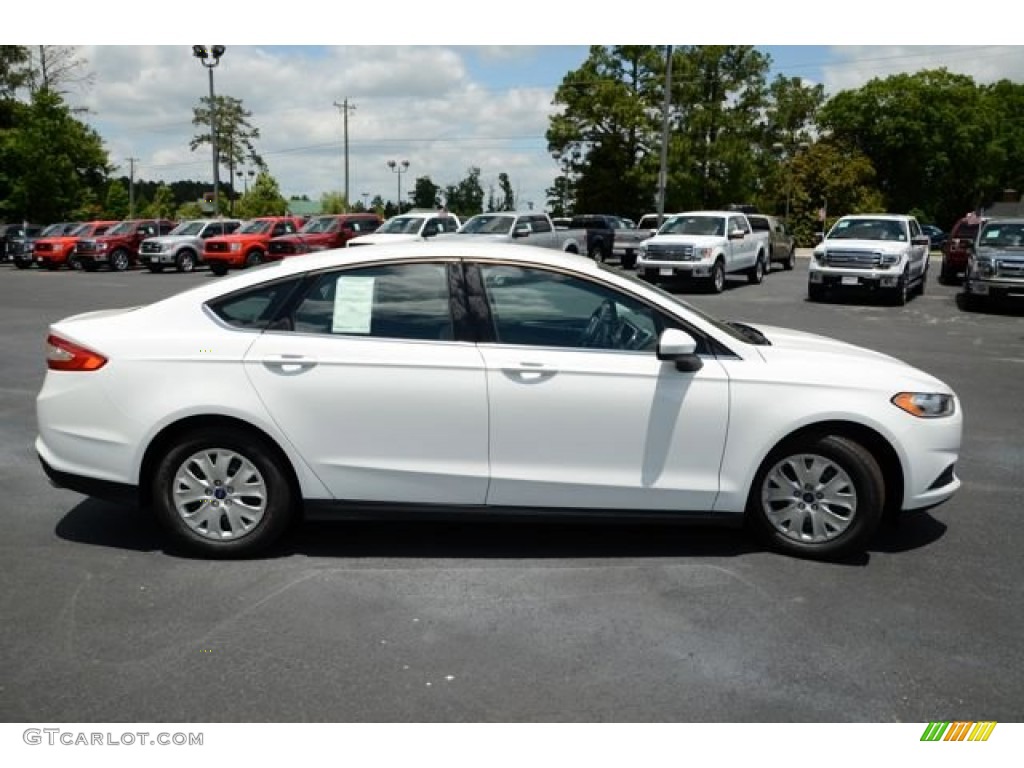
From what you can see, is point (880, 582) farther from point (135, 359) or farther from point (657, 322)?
point (135, 359)

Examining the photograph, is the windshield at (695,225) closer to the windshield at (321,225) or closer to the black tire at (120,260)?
the windshield at (321,225)

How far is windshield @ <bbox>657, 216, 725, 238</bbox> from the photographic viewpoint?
21.6 m

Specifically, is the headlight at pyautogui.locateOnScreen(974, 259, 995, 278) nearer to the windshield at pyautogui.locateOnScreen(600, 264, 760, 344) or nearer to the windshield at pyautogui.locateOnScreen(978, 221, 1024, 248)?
the windshield at pyautogui.locateOnScreen(978, 221, 1024, 248)

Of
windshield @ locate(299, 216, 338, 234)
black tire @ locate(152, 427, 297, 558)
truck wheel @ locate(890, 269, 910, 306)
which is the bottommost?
black tire @ locate(152, 427, 297, 558)

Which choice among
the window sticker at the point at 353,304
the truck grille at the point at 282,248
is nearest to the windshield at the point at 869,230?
the truck grille at the point at 282,248

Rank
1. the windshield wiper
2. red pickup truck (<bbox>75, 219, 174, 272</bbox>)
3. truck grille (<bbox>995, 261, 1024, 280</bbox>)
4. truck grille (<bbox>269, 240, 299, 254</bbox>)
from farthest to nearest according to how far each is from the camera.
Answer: red pickup truck (<bbox>75, 219, 174, 272</bbox>) < truck grille (<bbox>269, 240, 299, 254</bbox>) < truck grille (<bbox>995, 261, 1024, 280</bbox>) < the windshield wiper

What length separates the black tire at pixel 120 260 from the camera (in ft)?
102

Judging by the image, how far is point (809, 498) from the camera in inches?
181

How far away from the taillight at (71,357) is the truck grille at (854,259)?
1642cm

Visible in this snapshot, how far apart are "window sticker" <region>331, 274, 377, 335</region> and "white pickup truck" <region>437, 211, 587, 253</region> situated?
1663cm

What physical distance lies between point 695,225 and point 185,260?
57.5 ft

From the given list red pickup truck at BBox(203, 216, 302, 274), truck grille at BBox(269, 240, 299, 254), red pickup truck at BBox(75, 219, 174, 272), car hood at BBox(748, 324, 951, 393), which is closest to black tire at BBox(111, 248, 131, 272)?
red pickup truck at BBox(75, 219, 174, 272)

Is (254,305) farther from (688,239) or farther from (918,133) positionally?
(918,133)

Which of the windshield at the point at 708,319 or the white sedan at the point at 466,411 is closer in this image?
the white sedan at the point at 466,411
